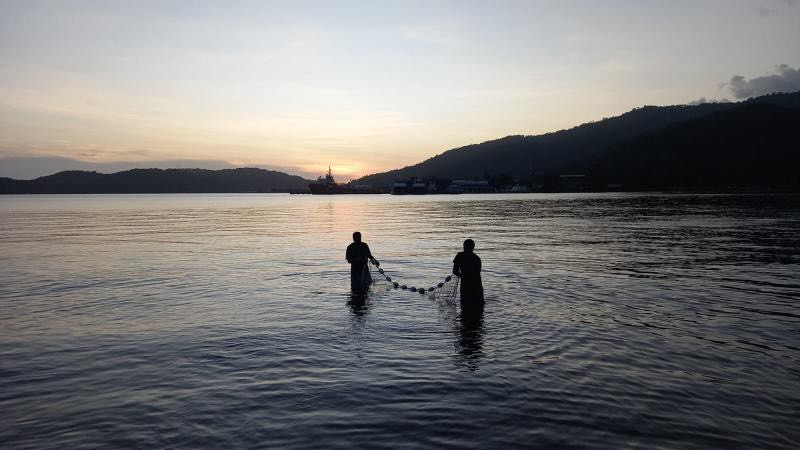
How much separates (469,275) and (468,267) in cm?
33

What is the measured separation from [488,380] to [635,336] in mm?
5568

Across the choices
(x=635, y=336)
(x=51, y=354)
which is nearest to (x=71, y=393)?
(x=51, y=354)

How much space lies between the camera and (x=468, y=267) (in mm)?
14969

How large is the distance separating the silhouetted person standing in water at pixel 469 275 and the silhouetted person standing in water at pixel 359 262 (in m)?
4.16

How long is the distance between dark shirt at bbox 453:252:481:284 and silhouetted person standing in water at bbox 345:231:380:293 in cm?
414

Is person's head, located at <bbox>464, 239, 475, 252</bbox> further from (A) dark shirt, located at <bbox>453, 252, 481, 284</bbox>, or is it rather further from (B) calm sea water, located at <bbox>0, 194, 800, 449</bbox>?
(B) calm sea water, located at <bbox>0, 194, 800, 449</bbox>

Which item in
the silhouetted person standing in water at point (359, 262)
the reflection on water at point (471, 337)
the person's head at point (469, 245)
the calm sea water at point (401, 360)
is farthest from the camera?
the silhouetted person standing in water at point (359, 262)

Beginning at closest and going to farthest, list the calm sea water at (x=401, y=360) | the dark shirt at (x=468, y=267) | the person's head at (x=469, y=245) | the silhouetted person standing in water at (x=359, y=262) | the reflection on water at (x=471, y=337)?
1. the calm sea water at (x=401, y=360)
2. the reflection on water at (x=471, y=337)
3. the person's head at (x=469, y=245)
4. the dark shirt at (x=468, y=267)
5. the silhouetted person standing in water at (x=359, y=262)

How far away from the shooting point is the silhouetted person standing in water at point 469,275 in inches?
585

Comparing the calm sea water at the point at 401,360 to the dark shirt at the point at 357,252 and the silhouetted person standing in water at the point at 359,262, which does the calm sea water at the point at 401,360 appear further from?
the dark shirt at the point at 357,252

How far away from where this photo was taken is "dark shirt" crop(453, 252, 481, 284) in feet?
48.7

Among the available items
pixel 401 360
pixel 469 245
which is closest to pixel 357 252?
pixel 469 245

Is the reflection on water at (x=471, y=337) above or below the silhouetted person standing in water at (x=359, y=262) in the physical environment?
below

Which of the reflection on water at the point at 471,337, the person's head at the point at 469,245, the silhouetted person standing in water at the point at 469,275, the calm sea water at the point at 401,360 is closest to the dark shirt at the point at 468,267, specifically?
the silhouetted person standing in water at the point at 469,275
